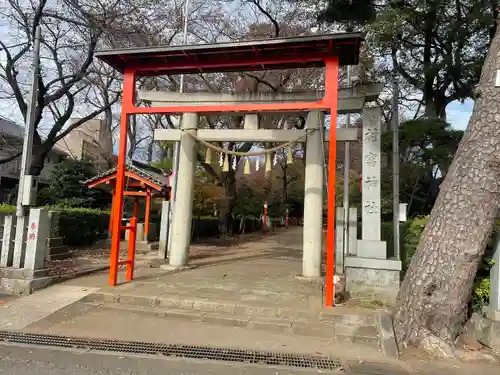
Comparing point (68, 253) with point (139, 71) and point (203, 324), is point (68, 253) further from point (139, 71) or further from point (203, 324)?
point (203, 324)

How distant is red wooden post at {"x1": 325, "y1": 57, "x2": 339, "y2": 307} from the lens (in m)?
7.20

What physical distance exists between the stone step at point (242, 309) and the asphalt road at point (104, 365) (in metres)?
1.82

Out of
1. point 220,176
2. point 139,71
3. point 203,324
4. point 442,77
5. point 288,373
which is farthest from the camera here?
point 220,176

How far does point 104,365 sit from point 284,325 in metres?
2.72

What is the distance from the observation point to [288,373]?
189 inches

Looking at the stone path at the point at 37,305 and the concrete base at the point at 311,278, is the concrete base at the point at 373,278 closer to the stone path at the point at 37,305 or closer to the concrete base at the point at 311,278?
the concrete base at the point at 311,278

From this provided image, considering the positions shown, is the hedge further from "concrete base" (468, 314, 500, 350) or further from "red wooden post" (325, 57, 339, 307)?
"concrete base" (468, 314, 500, 350)

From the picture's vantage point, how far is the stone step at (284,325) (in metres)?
6.12

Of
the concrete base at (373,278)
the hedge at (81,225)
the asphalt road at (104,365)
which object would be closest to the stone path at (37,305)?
the asphalt road at (104,365)

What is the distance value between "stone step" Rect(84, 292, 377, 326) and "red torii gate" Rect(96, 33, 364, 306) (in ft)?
1.90

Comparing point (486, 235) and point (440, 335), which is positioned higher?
point (486, 235)

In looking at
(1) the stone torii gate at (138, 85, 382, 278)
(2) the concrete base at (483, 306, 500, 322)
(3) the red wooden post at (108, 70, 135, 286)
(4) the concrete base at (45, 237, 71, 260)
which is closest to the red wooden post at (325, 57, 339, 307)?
(1) the stone torii gate at (138, 85, 382, 278)

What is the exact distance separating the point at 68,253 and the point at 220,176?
12605 millimetres

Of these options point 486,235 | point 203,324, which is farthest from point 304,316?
point 486,235
